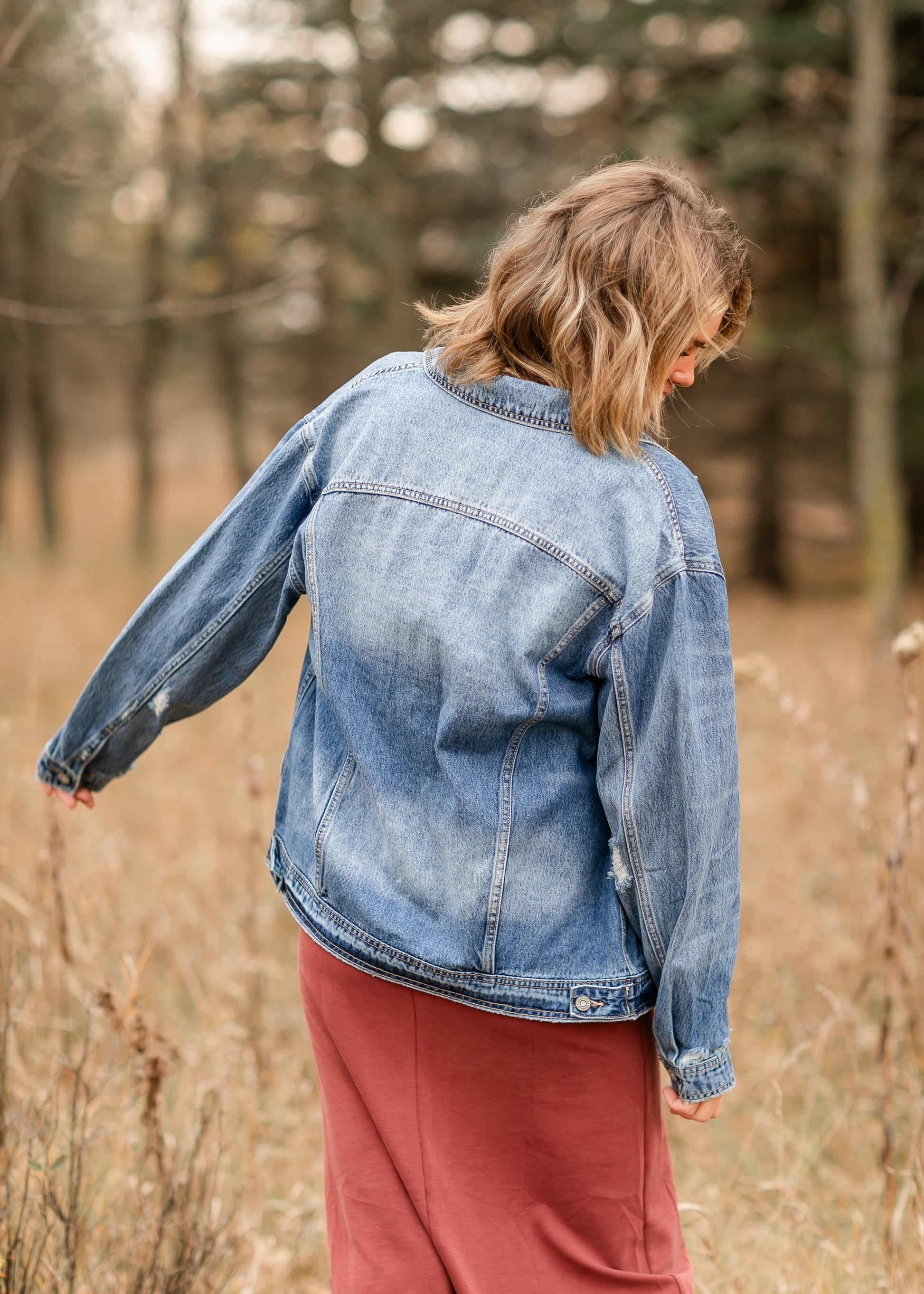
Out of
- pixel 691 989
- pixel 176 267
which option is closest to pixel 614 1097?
pixel 691 989

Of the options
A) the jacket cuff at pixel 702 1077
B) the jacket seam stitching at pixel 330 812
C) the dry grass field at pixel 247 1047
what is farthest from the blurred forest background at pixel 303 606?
the jacket cuff at pixel 702 1077

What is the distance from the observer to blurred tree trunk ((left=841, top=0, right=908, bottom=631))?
23.1ft

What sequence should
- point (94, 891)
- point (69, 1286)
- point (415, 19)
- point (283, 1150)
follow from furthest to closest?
point (415, 19)
point (94, 891)
point (283, 1150)
point (69, 1286)

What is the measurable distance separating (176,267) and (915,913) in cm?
1293

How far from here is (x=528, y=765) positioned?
1.36 metres

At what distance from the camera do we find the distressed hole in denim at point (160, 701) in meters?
1.66

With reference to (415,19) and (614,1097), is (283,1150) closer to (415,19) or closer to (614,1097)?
(614,1097)

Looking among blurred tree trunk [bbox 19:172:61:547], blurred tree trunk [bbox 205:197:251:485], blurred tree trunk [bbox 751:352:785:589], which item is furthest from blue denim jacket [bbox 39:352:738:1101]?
blurred tree trunk [bbox 205:197:251:485]

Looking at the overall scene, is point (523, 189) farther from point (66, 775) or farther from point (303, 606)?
point (66, 775)

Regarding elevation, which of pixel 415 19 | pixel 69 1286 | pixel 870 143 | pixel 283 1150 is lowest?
pixel 283 1150

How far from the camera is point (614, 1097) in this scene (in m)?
1.41

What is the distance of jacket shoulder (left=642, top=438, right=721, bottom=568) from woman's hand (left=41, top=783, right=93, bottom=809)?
3.37ft

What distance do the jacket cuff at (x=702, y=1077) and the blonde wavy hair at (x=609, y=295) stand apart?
0.80 meters

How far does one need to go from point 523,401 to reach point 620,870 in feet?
2.01
